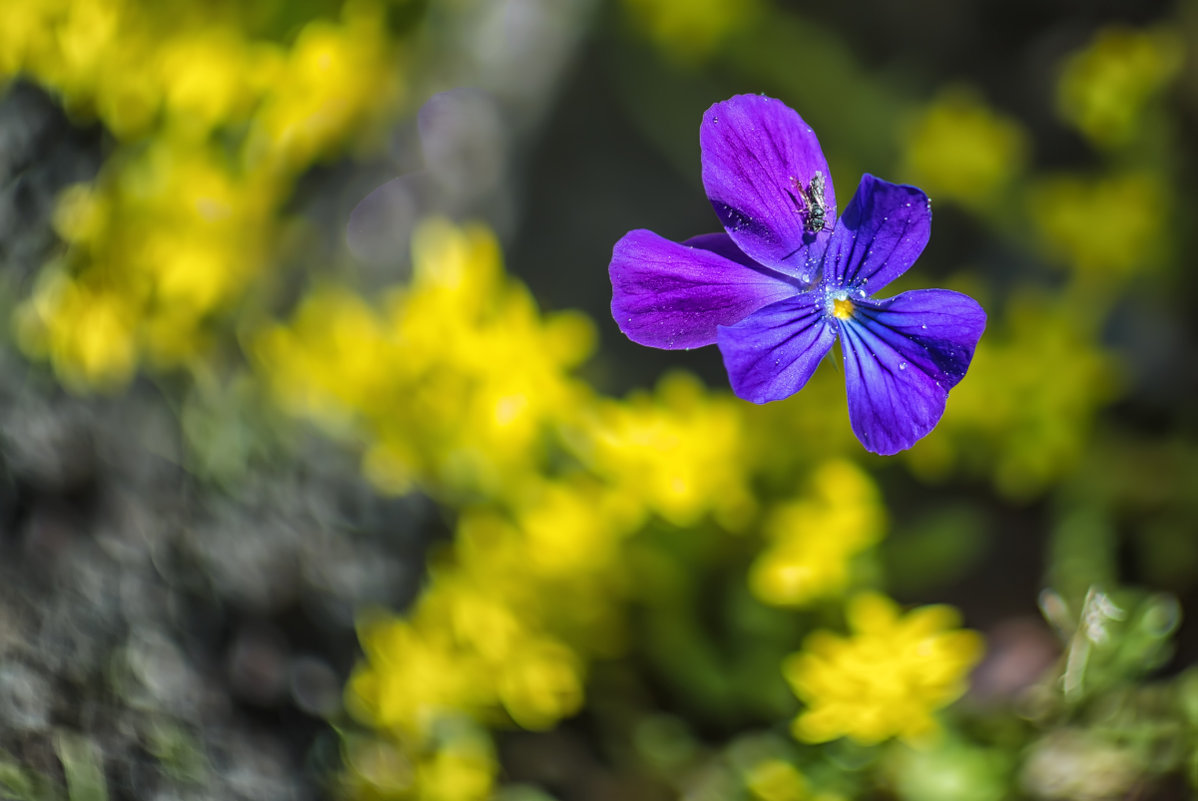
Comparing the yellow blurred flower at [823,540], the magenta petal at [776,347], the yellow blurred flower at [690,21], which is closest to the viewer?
the magenta petal at [776,347]

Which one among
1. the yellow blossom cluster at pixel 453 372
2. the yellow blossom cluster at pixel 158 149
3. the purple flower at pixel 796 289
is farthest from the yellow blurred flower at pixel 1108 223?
the yellow blossom cluster at pixel 158 149

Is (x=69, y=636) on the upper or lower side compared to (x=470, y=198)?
lower

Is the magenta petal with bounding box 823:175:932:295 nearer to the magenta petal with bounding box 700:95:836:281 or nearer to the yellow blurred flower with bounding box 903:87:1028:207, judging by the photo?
the magenta petal with bounding box 700:95:836:281

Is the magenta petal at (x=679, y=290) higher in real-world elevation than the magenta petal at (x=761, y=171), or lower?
lower

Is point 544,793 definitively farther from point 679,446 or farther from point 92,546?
point 92,546

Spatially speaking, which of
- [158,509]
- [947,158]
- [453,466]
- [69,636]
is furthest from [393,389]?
[947,158]

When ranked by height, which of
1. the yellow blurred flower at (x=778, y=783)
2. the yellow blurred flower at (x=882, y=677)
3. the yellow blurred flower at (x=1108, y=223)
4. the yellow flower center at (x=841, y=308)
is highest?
the yellow blurred flower at (x=1108, y=223)

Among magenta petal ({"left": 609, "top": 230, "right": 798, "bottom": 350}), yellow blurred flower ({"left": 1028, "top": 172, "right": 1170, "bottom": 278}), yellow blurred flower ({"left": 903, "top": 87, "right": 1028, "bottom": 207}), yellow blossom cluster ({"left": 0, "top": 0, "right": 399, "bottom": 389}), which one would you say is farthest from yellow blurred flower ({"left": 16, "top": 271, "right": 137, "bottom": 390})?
yellow blurred flower ({"left": 1028, "top": 172, "right": 1170, "bottom": 278})

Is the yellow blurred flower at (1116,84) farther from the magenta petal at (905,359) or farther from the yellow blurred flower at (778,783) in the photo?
the yellow blurred flower at (778,783)
